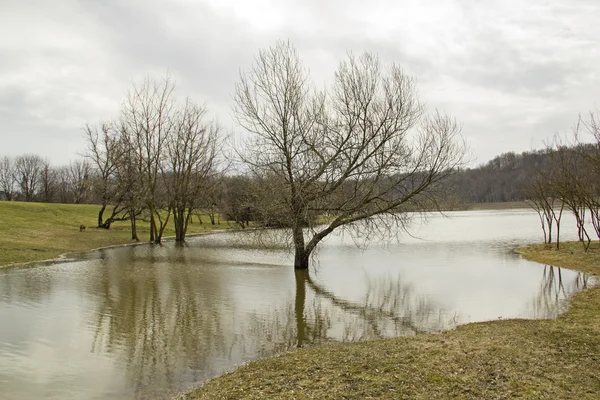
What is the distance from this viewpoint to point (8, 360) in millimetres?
8203

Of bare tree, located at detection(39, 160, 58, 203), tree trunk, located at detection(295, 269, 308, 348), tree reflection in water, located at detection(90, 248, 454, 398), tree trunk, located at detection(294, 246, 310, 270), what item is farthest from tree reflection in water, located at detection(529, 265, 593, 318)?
bare tree, located at detection(39, 160, 58, 203)

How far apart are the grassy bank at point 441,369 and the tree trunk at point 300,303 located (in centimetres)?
173

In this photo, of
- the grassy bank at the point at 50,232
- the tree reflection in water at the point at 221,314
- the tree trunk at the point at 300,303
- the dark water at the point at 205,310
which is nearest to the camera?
the dark water at the point at 205,310

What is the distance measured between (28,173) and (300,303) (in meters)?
96.5

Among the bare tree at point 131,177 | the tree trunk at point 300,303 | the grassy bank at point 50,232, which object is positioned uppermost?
the bare tree at point 131,177

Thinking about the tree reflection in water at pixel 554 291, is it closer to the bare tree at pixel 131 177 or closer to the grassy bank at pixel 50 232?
the grassy bank at pixel 50 232

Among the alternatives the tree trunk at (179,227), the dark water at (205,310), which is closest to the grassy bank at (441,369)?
the dark water at (205,310)

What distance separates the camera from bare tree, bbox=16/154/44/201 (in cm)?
8975

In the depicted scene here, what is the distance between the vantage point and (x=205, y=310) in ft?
41.4

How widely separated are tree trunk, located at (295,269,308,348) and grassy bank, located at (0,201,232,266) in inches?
533

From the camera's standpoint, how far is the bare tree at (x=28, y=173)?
8975 cm

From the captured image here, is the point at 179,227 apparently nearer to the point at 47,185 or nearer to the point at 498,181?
the point at 47,185

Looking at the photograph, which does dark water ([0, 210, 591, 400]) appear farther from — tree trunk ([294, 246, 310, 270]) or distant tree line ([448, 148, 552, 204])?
distant tree line ([448, 148, 552, 204])

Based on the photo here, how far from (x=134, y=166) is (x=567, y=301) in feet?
110
